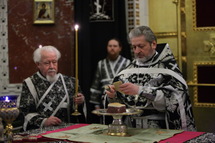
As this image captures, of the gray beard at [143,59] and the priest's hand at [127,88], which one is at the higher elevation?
Result: the gray beard at [143,59]

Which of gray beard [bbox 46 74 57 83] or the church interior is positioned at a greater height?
the church interior

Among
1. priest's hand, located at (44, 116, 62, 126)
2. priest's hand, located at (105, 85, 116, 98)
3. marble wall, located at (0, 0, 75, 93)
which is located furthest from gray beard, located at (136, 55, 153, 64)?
marble wall, located at (0, 0, 75, 93)

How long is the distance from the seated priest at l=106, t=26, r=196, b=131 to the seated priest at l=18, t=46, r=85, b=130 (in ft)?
2.18

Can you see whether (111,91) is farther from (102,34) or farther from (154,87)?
(102,34)

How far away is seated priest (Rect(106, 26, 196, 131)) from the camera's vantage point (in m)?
4.10

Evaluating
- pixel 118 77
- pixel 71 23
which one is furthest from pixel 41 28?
pixel 118 77

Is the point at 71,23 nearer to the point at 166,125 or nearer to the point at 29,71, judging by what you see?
the point at 29,71

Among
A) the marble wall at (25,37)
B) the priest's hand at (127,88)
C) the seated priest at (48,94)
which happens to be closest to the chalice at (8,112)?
the priest's hand at (127,88)

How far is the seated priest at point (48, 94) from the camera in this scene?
4.83 m

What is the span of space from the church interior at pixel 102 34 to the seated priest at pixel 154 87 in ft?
6.87

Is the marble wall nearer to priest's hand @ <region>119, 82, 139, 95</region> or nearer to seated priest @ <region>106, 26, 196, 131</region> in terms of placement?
seated priest @ <region>106, 26, 196, 131</region>

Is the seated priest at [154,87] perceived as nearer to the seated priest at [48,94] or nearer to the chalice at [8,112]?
the seated priest at [48,94]

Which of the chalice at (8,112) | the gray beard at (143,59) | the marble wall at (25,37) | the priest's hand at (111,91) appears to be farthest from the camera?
the marble wall at (25,37)

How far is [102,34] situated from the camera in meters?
7.29
